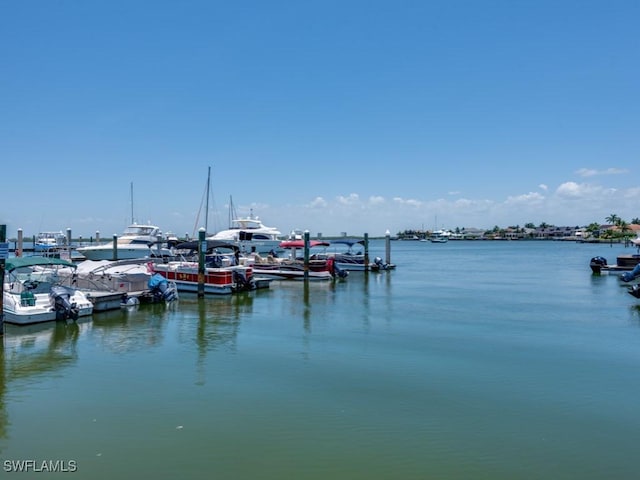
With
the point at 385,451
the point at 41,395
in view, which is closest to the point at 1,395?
the point at 41,395

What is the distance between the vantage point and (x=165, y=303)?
2905cm

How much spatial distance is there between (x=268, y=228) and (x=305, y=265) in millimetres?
42246

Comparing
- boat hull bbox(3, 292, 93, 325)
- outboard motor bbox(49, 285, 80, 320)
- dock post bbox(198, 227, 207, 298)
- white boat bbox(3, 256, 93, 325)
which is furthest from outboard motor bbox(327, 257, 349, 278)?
outboard motor bbox(49, 285, 80, 320)

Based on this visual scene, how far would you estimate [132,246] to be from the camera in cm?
6431

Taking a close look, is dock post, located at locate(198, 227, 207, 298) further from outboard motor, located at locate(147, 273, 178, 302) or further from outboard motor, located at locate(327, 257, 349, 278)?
outboard motor, located at locate(327, 257, 349, 278)

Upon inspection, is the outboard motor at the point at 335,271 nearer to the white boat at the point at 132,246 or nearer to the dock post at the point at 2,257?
the white boat at the point at 132,246

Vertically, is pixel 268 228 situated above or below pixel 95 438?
above

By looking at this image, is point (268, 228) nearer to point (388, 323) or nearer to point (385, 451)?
point (388, 323)

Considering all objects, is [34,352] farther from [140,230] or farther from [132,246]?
Answer: [140,230]

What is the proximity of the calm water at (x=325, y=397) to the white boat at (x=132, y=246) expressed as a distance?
40053 mm

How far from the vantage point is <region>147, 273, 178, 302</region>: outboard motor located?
2886 cm

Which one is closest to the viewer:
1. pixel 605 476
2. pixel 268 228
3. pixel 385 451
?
pixel 605 476

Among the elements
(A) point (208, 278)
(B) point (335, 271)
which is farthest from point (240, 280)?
(B) point (335, 271)

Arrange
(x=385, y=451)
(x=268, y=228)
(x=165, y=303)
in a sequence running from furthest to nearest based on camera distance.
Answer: (x=268, y=228) < (x=165, y=303) < (x=385, y=451)
